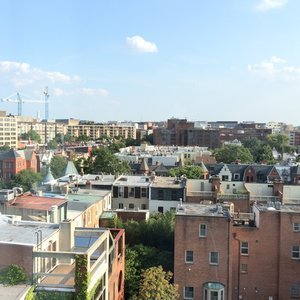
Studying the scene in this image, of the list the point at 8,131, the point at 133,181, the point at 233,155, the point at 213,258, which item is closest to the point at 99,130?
the point at 8,131

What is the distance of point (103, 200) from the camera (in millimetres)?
30859

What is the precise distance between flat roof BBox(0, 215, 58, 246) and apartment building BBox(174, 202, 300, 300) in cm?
755

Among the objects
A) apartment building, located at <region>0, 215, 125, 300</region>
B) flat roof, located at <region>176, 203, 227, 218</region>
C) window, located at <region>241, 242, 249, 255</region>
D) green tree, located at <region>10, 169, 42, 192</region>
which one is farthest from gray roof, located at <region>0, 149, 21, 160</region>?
window, located at <region>241, 242, 249, 255</region>

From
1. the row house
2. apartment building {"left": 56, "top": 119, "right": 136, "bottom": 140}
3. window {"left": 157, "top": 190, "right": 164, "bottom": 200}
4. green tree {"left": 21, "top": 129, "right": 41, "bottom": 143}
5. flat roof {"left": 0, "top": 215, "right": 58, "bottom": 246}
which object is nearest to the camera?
flat roof {"left": 0, "top": 215, "right": 58, "bottom": 246}

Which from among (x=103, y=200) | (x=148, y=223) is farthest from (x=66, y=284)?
(x=103, y=200)

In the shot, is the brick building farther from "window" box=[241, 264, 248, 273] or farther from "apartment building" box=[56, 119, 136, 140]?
"window" box=[241, 264, 248, 273]

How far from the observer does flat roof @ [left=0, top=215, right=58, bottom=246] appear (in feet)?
46.3

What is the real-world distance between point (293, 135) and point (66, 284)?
14661cm

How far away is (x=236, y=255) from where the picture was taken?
22.2m

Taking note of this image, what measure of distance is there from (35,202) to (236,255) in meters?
10.9

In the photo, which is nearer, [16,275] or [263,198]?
[16,275]

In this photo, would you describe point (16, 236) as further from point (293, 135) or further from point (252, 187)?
point (293, 135)

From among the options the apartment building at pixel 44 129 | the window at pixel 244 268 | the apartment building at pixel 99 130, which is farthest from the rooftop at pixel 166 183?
the apartment building at pixel 99 130

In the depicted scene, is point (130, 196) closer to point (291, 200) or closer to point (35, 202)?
point (291, 200)
